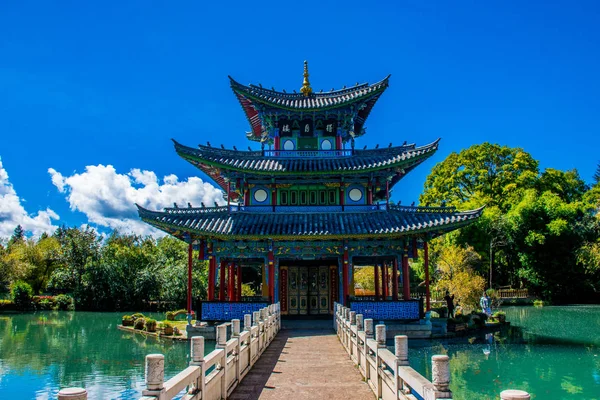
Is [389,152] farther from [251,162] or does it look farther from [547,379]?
[547,379]

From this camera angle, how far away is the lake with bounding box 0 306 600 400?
12.1 meters

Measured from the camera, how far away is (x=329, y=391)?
8867 millimetres

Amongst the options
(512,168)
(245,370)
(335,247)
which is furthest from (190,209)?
(512,168)

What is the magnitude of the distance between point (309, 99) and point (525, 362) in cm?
1623

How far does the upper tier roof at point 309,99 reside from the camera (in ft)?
78.5

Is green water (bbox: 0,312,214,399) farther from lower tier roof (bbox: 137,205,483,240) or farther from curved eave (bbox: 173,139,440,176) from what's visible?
curved eave (bbox: 173,139,440,176)

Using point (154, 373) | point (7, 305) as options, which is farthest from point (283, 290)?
point (7, 305)

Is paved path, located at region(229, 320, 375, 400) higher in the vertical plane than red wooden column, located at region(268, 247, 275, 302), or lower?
lower

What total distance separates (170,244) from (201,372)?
1931 inches

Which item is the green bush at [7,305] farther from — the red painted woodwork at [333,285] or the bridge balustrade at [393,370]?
the bridge balustrade at [393,370]

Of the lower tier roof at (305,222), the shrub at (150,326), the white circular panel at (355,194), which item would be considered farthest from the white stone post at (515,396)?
the shrub at (150,326)

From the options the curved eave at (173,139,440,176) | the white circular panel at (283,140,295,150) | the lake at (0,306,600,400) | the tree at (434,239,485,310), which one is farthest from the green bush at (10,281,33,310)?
the tree at (434,239,485,310)

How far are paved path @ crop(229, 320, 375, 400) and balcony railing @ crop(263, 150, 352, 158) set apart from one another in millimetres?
10618

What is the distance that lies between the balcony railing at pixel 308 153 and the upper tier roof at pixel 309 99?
2.09 m
